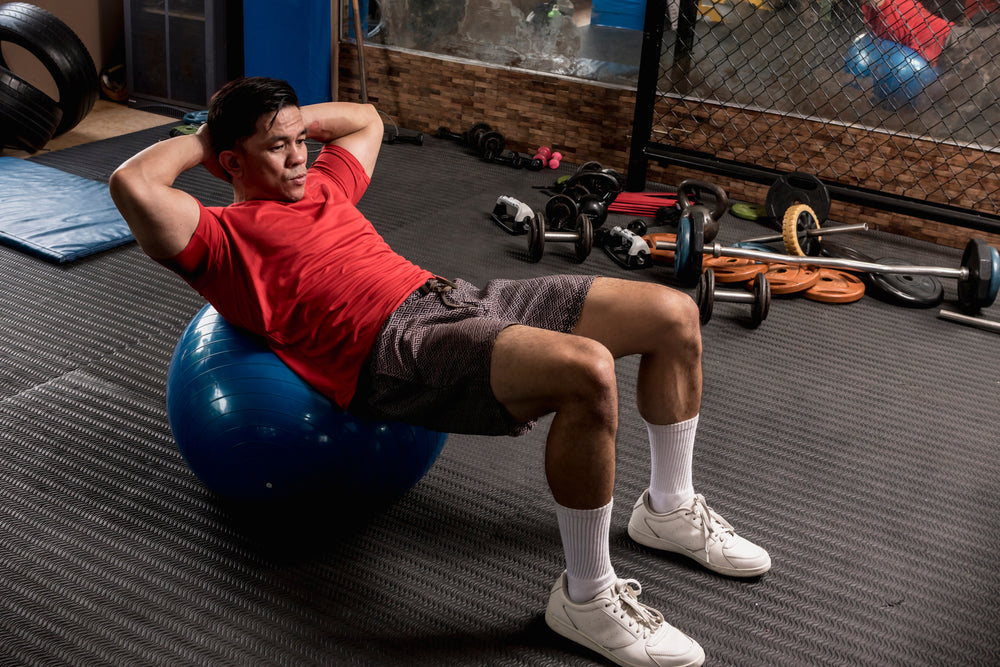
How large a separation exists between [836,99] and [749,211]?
22.9 inches

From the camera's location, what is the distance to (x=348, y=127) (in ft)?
6.33

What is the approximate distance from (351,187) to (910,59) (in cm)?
259

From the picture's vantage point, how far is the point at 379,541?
1.79 m

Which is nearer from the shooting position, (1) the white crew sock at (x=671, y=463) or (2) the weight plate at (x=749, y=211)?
(1) the white crew sock at (x=671, y=463)

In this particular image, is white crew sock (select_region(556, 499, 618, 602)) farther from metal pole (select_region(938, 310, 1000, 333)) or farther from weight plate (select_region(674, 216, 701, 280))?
metal pole (select_region(938, 310, 1000, 333))

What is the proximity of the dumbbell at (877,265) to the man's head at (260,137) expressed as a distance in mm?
1558

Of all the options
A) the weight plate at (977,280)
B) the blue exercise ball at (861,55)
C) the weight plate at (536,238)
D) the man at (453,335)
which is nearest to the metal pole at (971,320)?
the weight plate at (977,280)

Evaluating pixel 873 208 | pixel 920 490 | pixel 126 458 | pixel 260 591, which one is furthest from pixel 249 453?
pixel 873 208

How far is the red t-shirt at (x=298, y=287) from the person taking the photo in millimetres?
1586

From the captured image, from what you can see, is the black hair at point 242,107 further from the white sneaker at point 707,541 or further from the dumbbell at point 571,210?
the dumbbell at point 571,210

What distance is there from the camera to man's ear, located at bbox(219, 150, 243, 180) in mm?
1642

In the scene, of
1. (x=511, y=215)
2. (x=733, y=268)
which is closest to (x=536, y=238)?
(x=511, y=215)

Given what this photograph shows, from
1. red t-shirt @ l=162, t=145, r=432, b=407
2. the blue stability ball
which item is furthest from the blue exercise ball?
the blue stability ball

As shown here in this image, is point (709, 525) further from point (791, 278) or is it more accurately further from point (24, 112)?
point (24, 112)
